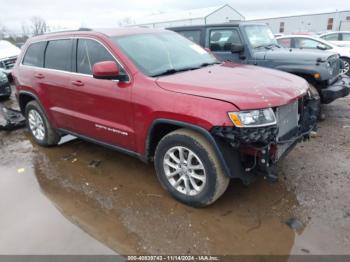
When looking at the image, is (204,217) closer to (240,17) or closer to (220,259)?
(220,259)

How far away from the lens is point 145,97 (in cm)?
309

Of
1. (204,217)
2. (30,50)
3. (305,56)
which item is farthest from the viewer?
(305,56)

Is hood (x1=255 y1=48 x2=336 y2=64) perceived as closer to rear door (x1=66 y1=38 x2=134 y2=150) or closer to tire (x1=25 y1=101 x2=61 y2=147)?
rear door (x1=66 y1=38 x2=134 y2=150)

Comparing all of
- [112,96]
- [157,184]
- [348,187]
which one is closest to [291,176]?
[348,187]

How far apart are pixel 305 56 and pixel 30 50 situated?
478 centimetres

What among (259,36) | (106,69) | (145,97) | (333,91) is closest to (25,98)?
(106,69)

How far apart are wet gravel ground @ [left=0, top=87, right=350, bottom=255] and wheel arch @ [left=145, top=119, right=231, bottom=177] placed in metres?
0.55

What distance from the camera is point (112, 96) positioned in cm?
339

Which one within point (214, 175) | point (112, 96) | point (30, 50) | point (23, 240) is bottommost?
point (23, 240)

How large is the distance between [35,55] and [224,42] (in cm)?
373

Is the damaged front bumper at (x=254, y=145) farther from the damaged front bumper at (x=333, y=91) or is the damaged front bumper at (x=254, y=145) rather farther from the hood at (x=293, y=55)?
the hood at (x=293, y=55)

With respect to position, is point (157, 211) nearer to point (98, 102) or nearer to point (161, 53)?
point (98, 102)

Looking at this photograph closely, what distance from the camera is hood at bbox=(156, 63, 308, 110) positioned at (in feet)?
8.75

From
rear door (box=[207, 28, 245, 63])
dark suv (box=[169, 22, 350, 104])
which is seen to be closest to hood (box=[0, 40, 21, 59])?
dark suv (box=[169, 22, 350, 104])
